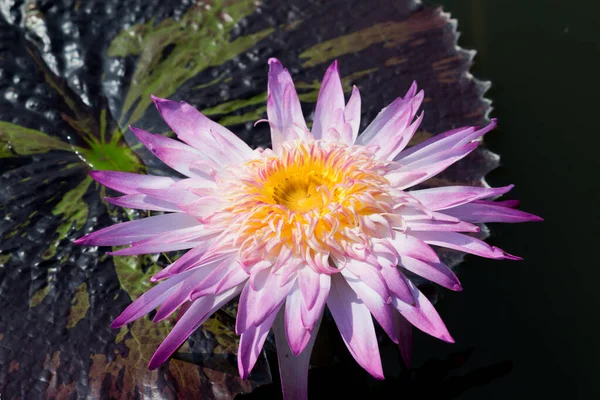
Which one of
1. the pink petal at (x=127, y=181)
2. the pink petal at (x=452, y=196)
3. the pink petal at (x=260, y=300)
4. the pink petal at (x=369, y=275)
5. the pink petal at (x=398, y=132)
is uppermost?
the pink petal at (x=398, y=132)

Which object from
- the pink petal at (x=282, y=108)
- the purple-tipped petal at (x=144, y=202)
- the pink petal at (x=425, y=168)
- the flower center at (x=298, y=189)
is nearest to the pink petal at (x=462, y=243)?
the pink petal at (x=425, y=168)

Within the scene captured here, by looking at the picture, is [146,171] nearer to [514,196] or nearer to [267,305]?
[267,305]

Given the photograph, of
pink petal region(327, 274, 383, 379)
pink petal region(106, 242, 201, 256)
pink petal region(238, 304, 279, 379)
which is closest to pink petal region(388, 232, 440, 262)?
pink petal region(327, 274, 383, 379)

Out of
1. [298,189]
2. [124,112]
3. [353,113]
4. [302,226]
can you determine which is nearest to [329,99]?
[353,113]

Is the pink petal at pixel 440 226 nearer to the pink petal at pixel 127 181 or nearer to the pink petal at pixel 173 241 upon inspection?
the pink petal at pixel 173 241

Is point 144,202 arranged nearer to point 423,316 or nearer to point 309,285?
point 309,285

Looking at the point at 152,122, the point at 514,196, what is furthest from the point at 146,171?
the point at 514,196

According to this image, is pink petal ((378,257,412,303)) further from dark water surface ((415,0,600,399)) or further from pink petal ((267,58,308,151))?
dark water surface ((415,0,600,399))
